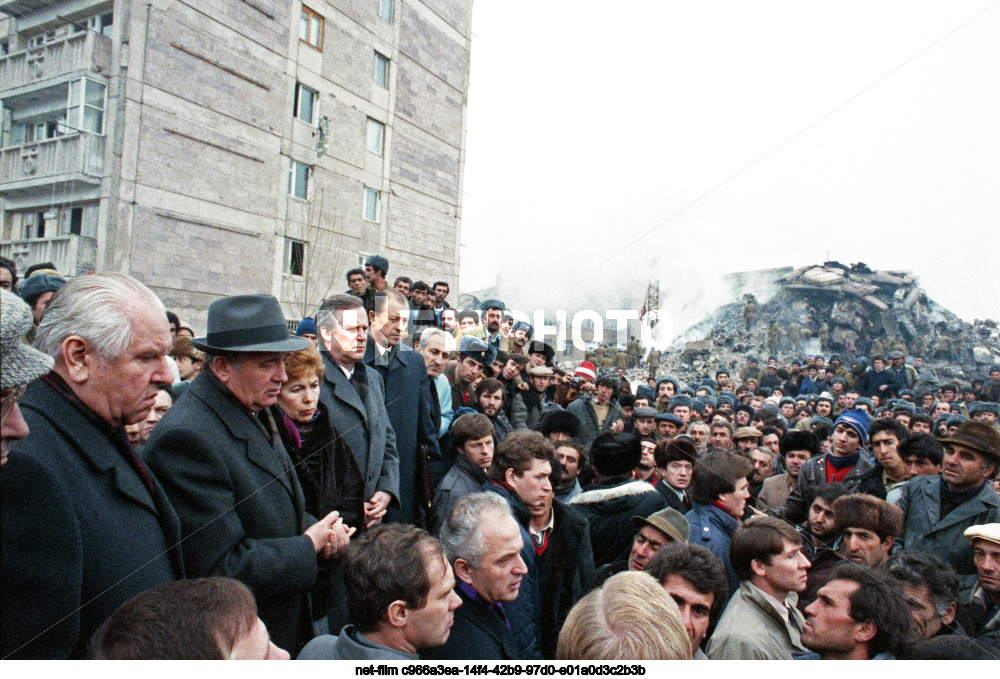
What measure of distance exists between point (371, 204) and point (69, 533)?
7.76 meters

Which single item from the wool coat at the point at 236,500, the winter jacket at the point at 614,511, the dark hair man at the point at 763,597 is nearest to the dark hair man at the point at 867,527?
the dark hair man at the point at 763,597

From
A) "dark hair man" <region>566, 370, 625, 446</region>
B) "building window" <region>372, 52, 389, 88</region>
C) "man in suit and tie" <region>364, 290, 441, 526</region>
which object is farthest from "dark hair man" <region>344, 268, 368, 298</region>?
"man in suit and tie" <region>364, 290, 441, 526</region>

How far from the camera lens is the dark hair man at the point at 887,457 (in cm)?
464

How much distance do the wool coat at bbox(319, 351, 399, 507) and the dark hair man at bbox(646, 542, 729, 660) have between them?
1539 mm

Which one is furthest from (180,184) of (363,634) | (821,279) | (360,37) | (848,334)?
(848,334)

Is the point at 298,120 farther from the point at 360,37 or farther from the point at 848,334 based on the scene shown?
the point at 848,334

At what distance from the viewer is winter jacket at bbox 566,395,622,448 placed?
604 centimetres

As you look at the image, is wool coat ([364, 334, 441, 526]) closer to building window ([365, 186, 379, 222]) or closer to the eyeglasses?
the eyeglasses

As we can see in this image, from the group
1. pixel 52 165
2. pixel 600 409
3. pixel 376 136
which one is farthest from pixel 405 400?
pixel 52 165

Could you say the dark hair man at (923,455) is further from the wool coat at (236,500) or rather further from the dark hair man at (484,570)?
the wool coat at (236,500)

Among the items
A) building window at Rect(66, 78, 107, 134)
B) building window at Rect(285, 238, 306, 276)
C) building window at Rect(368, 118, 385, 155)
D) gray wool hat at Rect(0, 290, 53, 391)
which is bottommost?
gray wool hat at Rect(0, 290, 53, 391)

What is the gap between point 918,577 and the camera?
8.79ft

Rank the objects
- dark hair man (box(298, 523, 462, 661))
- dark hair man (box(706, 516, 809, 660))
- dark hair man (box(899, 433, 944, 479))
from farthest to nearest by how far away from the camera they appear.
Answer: dark hair man (box(899, 433, 944, 479)) → dark hair man (box(706, 516, 809, 660)) → dark hair man (box(298, 523, 462, 661))
